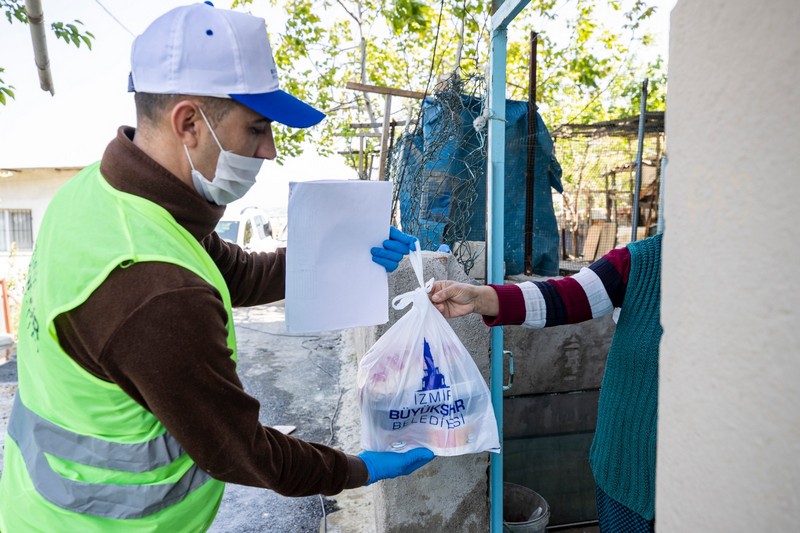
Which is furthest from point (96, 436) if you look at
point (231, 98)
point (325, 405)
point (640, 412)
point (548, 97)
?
point (548, 97)

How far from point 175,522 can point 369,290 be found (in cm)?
78

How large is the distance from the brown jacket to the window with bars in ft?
53.9

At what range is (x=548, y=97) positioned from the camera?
424 inches

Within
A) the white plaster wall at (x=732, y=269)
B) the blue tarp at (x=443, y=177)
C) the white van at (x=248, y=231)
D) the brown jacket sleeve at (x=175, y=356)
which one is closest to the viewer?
the white plaster wall at (x=732, y=269)

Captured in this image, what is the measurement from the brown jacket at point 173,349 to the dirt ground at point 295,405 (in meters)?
2.00

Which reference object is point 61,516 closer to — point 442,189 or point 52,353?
point 52,353

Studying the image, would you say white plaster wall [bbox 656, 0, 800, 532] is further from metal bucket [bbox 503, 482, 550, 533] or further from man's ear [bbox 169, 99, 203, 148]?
metal bucket [bbox 503, 482, 550, 533]

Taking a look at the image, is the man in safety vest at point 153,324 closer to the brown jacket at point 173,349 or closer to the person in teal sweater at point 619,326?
the brown jacket at point 173,349

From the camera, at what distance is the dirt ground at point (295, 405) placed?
2.96m

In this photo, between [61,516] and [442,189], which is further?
[442,189]

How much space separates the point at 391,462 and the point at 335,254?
63 cm

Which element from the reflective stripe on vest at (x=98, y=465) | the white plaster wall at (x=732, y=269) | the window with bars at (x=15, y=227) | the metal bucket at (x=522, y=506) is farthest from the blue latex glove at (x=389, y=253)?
the window with bars at (x=15, y=227)

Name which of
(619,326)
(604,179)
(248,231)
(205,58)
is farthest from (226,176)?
(248,231)

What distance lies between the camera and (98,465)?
3.51ft
